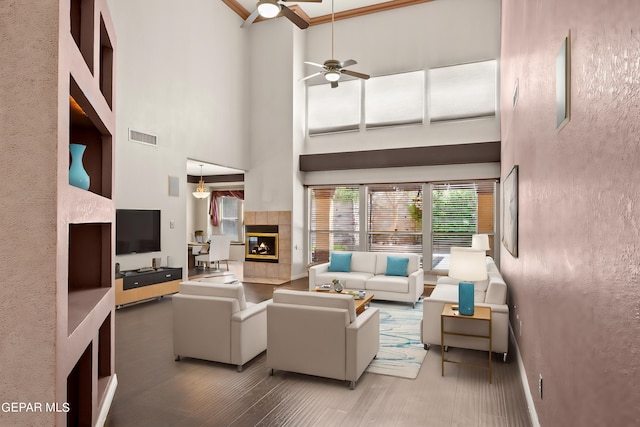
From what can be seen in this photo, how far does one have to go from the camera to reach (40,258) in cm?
171

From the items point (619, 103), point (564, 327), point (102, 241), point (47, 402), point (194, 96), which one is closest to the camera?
point (619, 103)

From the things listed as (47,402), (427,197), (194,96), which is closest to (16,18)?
(47,402)

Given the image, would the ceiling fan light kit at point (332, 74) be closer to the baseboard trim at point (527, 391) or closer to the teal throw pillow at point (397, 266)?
the teal throw pillow at point (397, 266)

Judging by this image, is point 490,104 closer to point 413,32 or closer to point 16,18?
point 413,32

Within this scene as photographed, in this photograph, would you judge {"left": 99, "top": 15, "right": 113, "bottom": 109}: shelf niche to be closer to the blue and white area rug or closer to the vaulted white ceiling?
the blue and white area rug

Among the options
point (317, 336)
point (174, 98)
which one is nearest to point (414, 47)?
point (174, 98)

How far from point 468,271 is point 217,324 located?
250cm

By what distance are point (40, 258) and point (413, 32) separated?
927 cm

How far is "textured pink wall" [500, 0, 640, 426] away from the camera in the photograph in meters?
1.20

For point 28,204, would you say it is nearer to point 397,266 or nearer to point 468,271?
point 468,271

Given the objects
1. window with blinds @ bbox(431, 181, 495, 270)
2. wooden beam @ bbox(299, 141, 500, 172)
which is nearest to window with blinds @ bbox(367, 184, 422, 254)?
window with blinds @ bbox(431, 181, 495, 270)

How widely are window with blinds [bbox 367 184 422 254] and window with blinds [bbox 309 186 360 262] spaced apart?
0.39 m

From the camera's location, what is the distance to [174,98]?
784cm

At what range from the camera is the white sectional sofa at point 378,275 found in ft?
22.5
